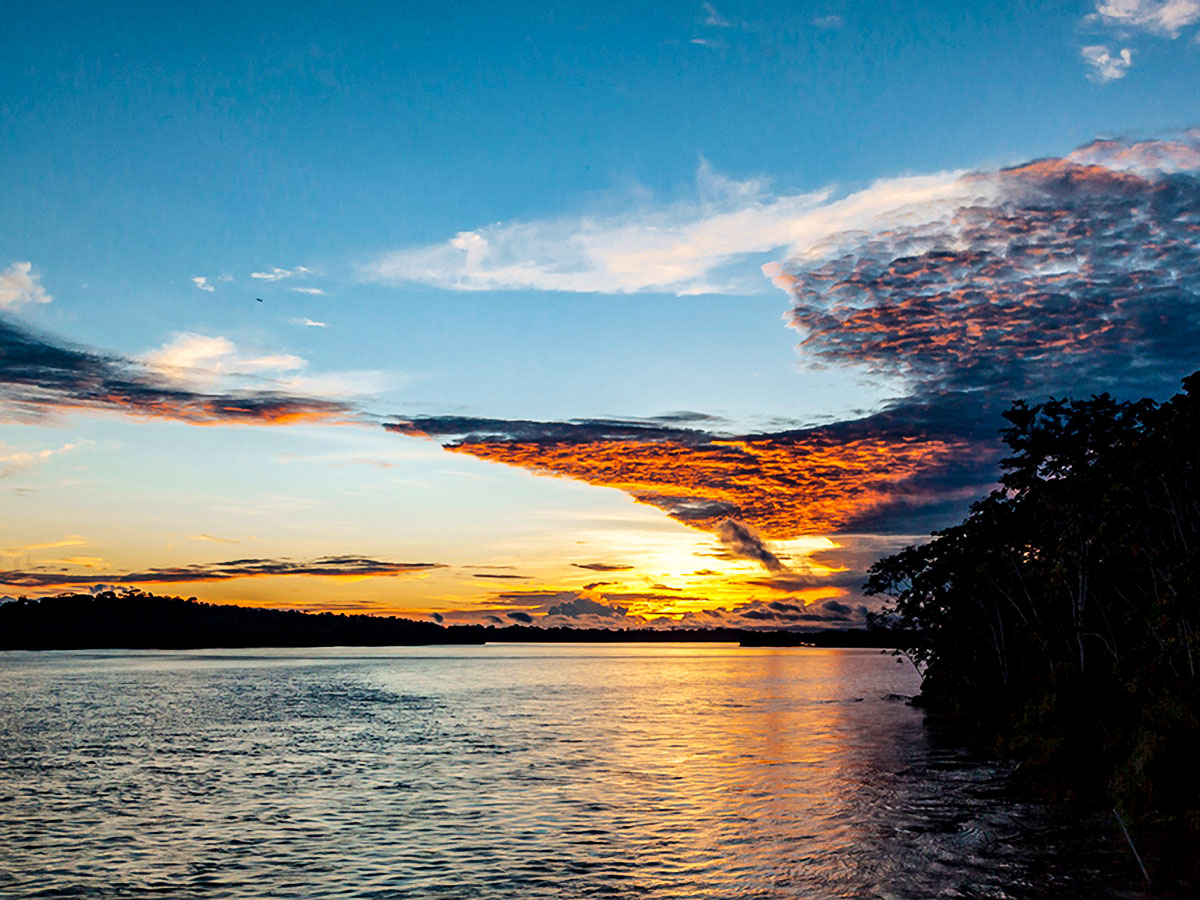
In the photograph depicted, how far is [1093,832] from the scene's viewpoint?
1009 inches

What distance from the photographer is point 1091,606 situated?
4019cm

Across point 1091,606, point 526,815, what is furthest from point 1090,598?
point 526,815

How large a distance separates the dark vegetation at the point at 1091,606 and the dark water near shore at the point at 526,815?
110 inches

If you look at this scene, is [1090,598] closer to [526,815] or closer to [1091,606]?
[1091,606]

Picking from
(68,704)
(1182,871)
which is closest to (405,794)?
(1182,871)

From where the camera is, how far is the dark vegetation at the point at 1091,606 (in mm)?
23766

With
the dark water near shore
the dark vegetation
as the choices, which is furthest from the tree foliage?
the dark water near shore

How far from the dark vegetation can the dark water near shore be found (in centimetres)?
278

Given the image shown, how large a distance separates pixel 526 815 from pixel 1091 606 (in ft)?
86.3

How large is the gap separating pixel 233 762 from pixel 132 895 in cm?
2511

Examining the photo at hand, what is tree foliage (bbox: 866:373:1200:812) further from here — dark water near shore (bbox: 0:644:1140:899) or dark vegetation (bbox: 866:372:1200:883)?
dark water near shore (bbox: 0:644:1140:899)

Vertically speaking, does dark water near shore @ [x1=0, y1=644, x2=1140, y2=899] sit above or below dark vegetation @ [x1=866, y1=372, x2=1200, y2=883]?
below

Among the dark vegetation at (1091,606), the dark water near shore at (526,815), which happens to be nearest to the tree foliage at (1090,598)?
the dark vegetation at (1091,606)

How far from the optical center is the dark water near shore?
2162 cm
